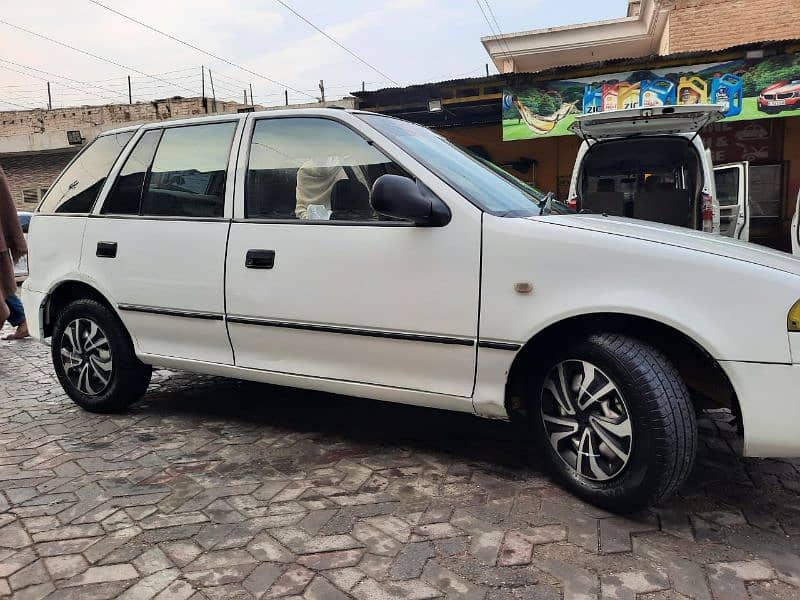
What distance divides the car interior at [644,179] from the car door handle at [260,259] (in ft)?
13.2

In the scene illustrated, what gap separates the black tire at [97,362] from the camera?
3.89 metres

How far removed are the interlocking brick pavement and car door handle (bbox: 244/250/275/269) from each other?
993mm

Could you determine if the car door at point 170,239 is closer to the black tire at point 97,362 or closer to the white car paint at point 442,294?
the white car paint at point 442,294

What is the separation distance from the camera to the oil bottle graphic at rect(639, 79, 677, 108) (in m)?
9.62

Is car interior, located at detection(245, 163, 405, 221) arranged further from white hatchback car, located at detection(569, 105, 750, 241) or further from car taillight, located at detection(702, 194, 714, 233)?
car taillight, located at detection(702, 194, 714, 233)

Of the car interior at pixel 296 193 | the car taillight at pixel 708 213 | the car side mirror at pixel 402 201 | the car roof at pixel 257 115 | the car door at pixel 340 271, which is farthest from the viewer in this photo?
the car taillight at pixel 708 213

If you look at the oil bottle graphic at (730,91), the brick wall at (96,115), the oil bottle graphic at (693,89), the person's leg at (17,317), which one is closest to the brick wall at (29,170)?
the brick wall at (96,115)

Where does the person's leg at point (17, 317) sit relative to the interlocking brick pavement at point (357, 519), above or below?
above

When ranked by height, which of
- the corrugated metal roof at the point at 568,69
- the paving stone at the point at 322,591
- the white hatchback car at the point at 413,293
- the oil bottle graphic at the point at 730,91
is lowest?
the paving stone at the point at 322,591

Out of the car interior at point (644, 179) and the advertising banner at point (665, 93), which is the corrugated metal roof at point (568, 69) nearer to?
the advertising banner at point (665, 93)

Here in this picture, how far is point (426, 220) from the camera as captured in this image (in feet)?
9.21

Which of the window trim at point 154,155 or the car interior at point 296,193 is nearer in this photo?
the car interior at point 296,193

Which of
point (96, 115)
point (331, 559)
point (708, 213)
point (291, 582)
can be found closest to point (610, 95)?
point (708, 213)

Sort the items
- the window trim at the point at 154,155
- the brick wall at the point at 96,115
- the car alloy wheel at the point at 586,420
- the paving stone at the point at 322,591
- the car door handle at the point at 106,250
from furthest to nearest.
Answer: the brick wall at the point at 96,115 → the car door handle at the point at 106,250 → the window trim at the point at 154,155 → the car alloy wheel at the point at 586,420 → the paving stone at the point at 322,591
